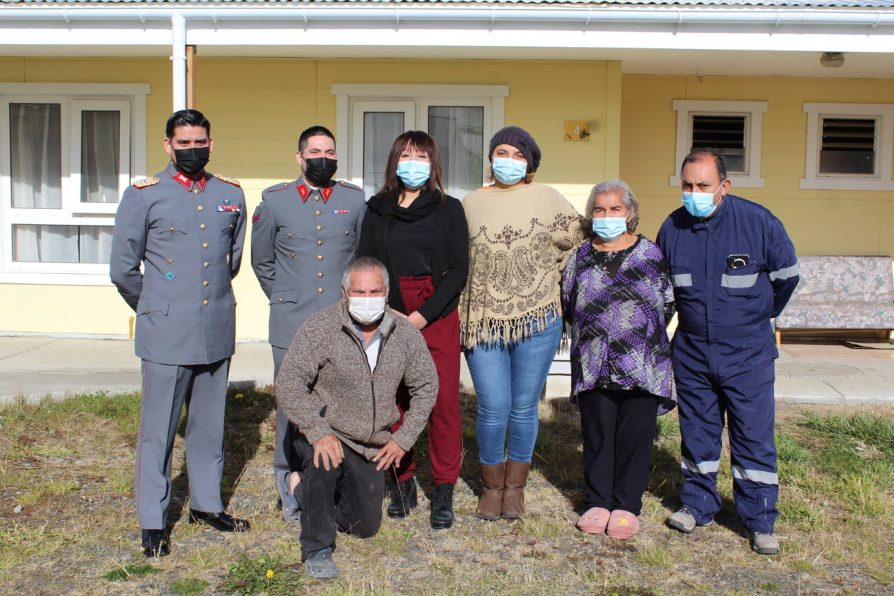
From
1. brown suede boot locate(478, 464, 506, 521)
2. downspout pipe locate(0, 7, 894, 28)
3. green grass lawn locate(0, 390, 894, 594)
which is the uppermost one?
downspout pipe locate(0, 7, 894, 28)

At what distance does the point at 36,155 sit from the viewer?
9.22 metres

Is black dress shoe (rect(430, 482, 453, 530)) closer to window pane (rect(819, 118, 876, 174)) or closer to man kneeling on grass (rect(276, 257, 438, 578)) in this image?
man kneeling on grass (rect(276, 257, 438, 578))

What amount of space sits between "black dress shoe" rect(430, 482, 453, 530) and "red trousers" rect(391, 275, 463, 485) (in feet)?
0.12

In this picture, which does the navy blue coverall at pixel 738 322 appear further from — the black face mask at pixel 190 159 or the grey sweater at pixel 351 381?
the black face mask at pixel 190 159

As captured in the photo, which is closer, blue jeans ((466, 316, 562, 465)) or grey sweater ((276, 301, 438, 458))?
grey sweater ((276, 301, 438, 458))

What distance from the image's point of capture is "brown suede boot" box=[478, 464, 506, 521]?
4477 millimetres

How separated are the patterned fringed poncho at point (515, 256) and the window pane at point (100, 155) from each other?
237 inches

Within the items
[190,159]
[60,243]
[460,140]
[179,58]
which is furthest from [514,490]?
[60,243]

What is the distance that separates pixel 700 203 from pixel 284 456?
7.64 feet

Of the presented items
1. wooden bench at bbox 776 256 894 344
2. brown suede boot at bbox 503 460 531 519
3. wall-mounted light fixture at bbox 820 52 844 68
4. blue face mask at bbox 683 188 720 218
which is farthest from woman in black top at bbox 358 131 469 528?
wooden bench at bbox 776 256 894 344

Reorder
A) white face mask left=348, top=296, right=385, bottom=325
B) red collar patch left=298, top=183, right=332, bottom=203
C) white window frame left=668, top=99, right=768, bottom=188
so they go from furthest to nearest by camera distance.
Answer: white window frame left=668, top=99, right=768, bottom=188 < red collar patch left=298, top=183, right=332, bottom=203 < white face mask left=348, top=296, right=385, bottom=325

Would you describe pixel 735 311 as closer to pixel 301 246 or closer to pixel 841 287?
pixel 301 246

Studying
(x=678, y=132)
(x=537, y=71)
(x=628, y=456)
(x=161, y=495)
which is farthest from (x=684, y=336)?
(x=678, y=132)

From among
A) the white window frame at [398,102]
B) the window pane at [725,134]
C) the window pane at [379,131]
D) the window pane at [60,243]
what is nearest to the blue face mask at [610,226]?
the white window frame at [398,102]
